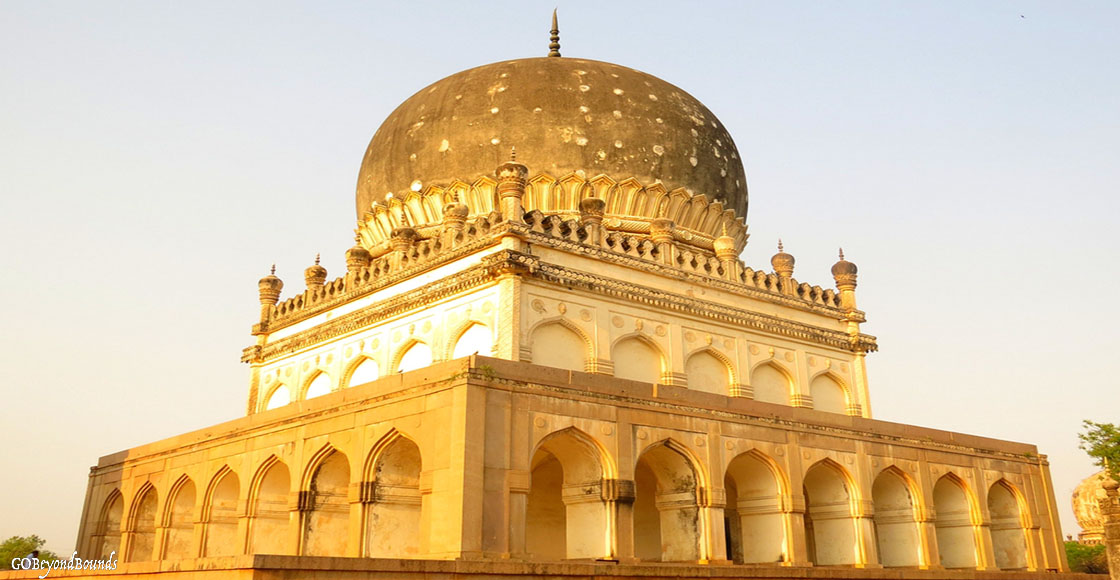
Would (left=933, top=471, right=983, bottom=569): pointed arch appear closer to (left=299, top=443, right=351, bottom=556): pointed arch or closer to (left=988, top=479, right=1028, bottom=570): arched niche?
(left=988, top=479, right=1028, bottom=570): arched niche

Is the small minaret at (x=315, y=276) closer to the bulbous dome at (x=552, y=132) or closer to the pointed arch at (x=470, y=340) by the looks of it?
the bulbous dome at (x=552, y=132)

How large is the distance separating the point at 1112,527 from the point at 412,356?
11.2 metres

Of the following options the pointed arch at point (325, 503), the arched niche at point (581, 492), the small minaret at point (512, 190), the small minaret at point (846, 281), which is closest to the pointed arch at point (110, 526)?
the pointed arch at point (325, 503)

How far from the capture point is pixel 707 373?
614 inches

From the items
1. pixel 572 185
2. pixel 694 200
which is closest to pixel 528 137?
pixel 572 185

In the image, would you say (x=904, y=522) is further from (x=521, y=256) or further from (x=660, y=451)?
(x=521, y=256)

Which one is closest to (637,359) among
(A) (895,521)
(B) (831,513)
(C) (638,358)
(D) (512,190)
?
(C) (638,358)

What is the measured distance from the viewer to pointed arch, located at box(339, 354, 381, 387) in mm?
15859

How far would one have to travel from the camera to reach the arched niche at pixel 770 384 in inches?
632

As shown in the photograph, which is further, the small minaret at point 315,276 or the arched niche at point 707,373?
the small minaret at point 315,276

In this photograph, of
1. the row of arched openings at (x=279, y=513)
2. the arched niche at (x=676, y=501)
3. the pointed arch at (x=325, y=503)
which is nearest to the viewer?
the row of arched openings at (x=279, y=513)

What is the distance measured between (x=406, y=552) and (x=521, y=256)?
4.46m

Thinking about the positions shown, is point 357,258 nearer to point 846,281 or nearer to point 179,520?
point 179,520

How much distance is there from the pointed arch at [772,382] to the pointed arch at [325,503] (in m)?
6.87
